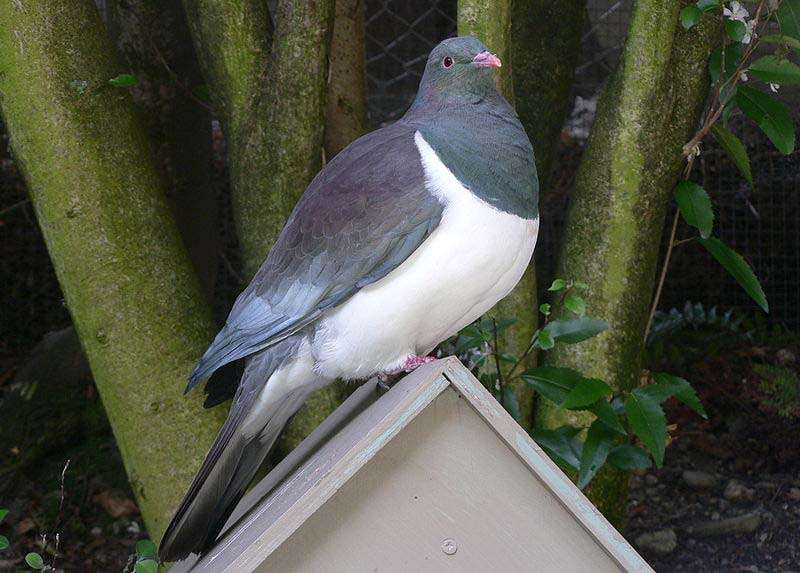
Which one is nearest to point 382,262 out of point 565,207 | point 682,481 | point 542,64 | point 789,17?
point 789,17

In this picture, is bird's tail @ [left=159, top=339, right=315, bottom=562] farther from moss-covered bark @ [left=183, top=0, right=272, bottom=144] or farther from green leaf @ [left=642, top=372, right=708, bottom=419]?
moss-covered bark @ [left=183, top=0, right=272, bottom=144]

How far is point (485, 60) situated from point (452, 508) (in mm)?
907

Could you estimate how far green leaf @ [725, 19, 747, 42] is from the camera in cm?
245

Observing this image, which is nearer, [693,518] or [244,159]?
[244,159]

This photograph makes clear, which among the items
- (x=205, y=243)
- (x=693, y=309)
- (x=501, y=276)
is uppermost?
(x=501, y=276)

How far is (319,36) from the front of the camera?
2.61 m

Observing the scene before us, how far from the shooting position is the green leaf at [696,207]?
2623 millimetres

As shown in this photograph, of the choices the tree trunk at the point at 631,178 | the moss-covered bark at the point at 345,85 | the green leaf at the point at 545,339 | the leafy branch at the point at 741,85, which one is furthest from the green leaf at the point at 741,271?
the moss-covered bark at the point at 345,85

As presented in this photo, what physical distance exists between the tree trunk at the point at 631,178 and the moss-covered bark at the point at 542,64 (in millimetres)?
447

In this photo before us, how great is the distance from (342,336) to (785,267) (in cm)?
317

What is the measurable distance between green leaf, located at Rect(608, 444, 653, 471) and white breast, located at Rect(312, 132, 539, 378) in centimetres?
65

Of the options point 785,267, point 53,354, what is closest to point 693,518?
point 785,267

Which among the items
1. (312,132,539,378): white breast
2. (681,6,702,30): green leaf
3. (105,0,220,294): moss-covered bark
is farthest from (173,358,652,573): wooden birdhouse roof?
(105,0,220,294): moss-covered bark

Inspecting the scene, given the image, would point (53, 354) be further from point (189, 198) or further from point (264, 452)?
point (264, 452)
